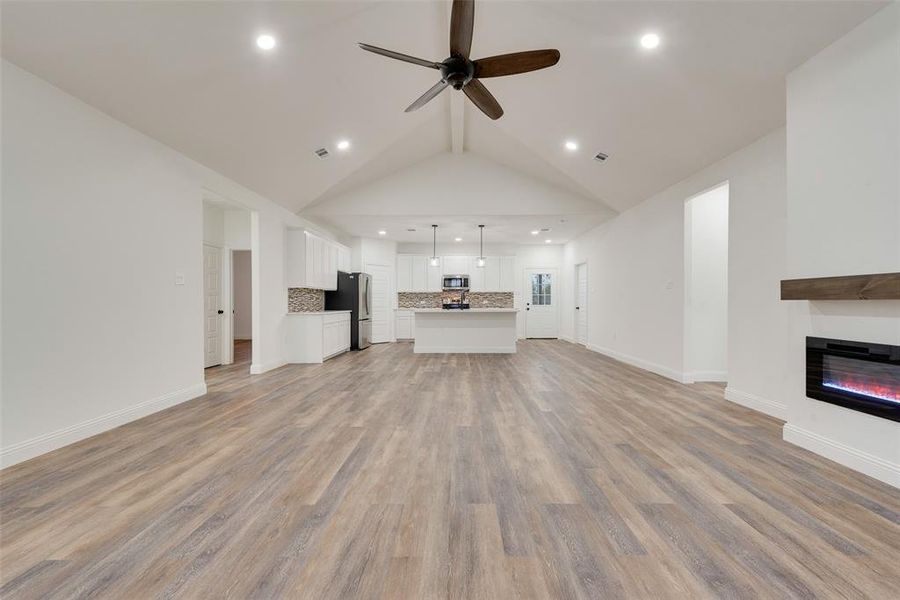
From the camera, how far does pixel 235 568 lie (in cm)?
143

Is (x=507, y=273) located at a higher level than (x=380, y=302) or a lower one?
higher

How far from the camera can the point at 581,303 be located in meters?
8.76

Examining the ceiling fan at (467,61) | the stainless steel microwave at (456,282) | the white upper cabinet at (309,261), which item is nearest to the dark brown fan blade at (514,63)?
the ceiling fan at (467,61)

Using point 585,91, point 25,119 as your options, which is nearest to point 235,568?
point 25,119

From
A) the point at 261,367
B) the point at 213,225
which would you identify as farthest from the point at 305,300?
the point at 213,225

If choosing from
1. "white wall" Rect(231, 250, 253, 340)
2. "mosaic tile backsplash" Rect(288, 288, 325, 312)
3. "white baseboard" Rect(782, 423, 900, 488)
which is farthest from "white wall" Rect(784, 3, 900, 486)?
"white wall" Rect(231, 250, 253, 340)

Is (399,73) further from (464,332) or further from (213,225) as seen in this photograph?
(464,332)

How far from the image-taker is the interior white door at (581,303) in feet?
27.9

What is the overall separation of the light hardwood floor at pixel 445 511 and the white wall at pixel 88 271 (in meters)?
0.36

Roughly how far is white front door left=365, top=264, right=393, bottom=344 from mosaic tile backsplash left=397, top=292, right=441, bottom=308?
0.48 meters

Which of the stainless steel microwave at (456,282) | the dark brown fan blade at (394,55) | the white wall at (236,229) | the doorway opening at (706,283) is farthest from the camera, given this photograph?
the stainless steel microwave at (456,282)

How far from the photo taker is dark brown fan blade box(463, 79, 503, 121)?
108 inches

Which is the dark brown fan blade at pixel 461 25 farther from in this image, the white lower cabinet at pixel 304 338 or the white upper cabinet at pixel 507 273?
the white upper cabinet at pixel 507 273

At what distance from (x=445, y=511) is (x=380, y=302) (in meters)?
7.66
